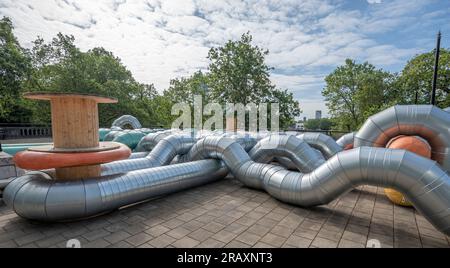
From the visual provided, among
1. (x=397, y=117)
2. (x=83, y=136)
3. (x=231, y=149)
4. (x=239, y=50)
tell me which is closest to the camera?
(x=83, y=136)

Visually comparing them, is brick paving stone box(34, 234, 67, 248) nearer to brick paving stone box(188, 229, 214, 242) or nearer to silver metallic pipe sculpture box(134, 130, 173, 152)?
brick paving stone box(188, 229, 214, 242)

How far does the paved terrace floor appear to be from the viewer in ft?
10.8

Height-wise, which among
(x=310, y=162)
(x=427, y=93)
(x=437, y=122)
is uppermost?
(x=427, y=93)

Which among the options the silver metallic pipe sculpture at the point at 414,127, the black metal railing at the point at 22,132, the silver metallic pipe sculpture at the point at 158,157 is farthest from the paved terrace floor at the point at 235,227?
the black metal railing at the point at 22,132

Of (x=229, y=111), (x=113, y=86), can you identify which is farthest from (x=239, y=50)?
(x=113, y=86)

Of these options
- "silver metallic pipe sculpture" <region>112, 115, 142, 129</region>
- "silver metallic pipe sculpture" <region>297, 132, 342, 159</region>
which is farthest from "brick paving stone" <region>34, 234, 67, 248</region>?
"silver metallic pipe sculpture" <region>112, 115, 142, 129</region>

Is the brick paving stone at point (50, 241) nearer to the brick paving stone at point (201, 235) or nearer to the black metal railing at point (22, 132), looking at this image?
the brick paving stone at point (201, 235)

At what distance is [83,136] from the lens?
438cm

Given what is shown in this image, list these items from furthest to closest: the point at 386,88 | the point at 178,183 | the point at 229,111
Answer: the point at 386,88, the point at 229,111, the point at 178,183

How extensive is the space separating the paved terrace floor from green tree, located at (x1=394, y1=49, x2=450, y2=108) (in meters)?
23.8

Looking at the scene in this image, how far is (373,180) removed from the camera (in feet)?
11.4

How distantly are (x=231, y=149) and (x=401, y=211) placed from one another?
4.20 metres

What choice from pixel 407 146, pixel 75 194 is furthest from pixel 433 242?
pixel 75 194
